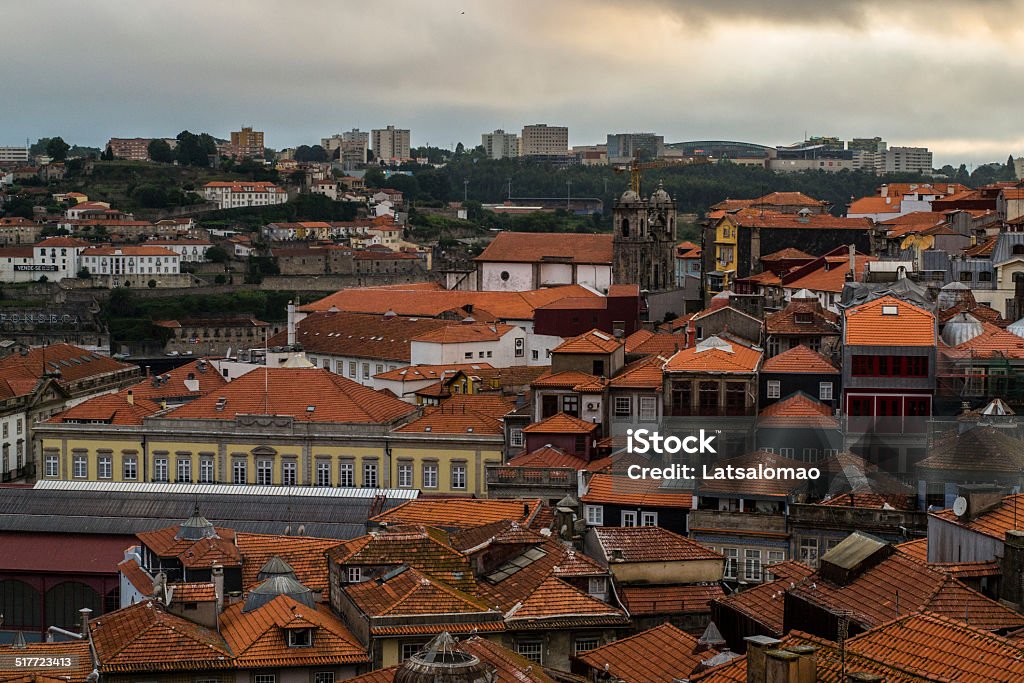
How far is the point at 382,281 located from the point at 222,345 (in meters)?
21.5

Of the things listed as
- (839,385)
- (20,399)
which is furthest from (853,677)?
(20,399)

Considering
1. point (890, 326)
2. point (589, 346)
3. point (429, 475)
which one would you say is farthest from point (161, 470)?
point (890, 326)

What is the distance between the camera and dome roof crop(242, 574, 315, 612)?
80.8ft

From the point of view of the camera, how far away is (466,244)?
512 ft

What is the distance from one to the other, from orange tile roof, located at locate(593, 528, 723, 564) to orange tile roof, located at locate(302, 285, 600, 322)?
48613 millimetres

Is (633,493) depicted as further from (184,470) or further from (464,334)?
(464,334)

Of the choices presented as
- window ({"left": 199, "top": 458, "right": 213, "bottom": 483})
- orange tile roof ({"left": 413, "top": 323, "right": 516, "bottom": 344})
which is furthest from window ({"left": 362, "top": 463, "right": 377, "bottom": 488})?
orange tile roof ({"left": 413, "top": 323, "right": 516, "bottom": 344})

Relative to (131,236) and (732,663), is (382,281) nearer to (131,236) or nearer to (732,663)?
(131,236)

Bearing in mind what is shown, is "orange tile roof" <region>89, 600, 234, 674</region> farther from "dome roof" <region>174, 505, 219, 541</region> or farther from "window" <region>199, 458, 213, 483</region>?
"window" <region>199, 458, 213, 483</region>

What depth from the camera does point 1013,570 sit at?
1928 cm

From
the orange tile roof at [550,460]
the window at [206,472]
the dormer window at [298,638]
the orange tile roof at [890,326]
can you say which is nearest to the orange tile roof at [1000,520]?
the dormer window at [298,638]

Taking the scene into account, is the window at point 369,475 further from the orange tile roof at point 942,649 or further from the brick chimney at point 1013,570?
the orange tile roof at point 942,649

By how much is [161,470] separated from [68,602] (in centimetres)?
1467

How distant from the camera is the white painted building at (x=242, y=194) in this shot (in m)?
179
